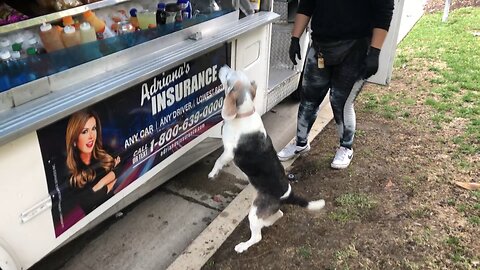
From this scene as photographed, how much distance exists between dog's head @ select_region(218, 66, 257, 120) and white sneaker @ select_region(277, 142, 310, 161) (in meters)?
1.29

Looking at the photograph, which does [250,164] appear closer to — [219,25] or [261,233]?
[261,233]

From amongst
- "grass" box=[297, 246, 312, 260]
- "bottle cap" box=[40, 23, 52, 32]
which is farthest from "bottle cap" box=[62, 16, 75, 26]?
"grass" box=[297, 246, 312, 260]

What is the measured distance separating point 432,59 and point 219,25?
4218 millimetres

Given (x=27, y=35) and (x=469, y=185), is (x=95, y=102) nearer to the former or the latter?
(x=27, y=35)

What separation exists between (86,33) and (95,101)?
Result: 44cm

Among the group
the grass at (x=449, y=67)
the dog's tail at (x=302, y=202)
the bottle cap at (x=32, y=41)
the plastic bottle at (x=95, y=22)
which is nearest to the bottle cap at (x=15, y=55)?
the bottle cap at (x=32, y=41)

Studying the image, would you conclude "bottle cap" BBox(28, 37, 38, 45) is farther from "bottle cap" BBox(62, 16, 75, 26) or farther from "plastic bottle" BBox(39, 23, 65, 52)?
"bottle cap" BBox(62, 16, 75, 26)

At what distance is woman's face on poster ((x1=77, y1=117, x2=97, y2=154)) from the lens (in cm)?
223

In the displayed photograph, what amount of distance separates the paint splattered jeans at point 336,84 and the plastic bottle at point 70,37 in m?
1.76

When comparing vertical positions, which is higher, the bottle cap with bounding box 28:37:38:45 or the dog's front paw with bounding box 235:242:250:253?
the bottle cap with bounding box 28:37:38:45

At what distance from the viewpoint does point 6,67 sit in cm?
200

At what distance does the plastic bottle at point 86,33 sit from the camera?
2349mm

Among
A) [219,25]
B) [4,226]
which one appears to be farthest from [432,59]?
[4,226]

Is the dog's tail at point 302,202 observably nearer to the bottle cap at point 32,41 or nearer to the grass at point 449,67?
the bottle cap at point 32,41
